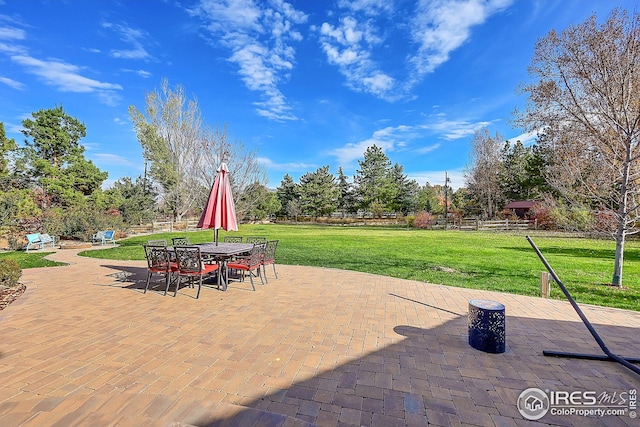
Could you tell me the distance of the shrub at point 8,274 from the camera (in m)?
4.90

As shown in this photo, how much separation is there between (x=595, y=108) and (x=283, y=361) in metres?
8.67

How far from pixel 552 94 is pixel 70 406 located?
33.6ft

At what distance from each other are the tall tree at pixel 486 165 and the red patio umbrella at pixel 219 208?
33.3 meters

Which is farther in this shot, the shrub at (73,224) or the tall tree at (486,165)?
the tall tree at (486,165)

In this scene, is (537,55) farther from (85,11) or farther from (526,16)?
(85,11)

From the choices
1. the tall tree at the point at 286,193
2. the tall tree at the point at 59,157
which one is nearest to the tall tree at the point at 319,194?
the tall tree at the point at 286,193

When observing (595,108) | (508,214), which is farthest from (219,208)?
(508,214)

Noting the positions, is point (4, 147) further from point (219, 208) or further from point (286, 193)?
point (286, 193)

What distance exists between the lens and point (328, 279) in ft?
21.0

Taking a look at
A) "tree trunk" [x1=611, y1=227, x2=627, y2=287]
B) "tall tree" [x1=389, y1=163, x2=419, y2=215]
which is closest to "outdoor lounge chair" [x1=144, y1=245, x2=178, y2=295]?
"tree trunk" [x1=611, y1=227, x2=627, y2=287]

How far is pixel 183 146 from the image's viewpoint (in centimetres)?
2469

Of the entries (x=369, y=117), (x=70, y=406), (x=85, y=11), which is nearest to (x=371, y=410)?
(x=70, y=406)

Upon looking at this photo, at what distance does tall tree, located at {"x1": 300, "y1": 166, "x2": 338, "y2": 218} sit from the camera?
4269cm
